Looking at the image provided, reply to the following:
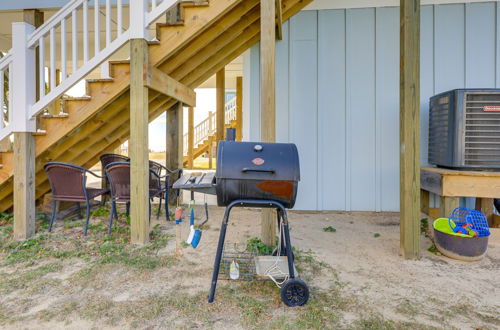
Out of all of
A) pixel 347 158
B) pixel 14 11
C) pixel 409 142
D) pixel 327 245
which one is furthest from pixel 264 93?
pixel 14 11

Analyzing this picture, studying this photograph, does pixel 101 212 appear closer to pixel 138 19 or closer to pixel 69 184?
pixel 69 184

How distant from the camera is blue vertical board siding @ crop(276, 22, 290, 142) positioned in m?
4.23

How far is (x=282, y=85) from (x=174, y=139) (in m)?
1.83

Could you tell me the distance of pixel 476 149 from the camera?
2.95 metres

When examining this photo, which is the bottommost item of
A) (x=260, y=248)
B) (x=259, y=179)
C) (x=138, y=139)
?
(x=260, y=248)

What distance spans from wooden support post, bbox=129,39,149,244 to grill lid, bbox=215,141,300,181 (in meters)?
1.46

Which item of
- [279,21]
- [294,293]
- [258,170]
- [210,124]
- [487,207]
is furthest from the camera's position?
[210,124]

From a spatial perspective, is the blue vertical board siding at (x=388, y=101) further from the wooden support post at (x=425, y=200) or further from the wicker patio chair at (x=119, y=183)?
the wicker patio chair at (x=119, y=183)

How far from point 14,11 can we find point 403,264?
565 cm

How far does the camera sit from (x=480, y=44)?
3.94 metres

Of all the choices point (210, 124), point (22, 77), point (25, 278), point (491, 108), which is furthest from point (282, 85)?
point (210, 124)

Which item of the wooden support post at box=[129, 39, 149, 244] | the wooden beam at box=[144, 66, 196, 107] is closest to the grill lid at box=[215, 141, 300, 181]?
the wooden support post at box=[129, 39, 149, 244]

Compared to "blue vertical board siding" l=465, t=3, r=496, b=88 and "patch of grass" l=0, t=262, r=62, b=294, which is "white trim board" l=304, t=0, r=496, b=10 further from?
"patch of grass" l=0, t=262, r=62, b=294

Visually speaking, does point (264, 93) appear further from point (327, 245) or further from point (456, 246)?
point (456, 246)
